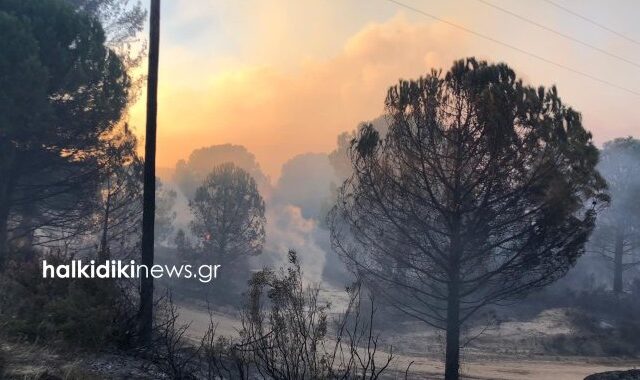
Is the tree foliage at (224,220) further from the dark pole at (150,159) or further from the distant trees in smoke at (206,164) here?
the distant trees in smoke at (206,164)

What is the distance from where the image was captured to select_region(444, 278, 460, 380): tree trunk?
11.9m

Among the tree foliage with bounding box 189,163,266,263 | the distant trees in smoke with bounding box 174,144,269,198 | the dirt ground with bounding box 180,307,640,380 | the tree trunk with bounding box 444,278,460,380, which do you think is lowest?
the dirt ground with bounding box 180,307,640,380

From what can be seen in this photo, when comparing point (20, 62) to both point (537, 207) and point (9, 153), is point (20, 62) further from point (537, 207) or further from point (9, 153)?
point (537, 207)

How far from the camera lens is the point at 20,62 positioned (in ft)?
43.2

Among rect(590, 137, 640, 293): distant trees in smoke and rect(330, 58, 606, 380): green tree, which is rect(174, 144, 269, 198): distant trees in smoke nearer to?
rect(590, 137, 640, 293): distant trees in smoke

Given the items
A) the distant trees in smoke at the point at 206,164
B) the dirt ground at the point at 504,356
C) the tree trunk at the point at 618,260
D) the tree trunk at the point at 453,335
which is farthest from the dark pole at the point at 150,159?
the distant trees in smoke at the point at 206,164

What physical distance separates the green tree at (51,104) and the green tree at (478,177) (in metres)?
9.38

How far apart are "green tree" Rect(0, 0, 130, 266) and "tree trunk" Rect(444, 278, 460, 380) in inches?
492

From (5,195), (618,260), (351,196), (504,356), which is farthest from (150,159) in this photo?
(618,260)

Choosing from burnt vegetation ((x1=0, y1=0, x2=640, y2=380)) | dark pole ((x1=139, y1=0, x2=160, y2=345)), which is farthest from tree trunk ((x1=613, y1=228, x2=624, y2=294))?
dark pole ((x1=139, y1=0, x2=160, y2=345))

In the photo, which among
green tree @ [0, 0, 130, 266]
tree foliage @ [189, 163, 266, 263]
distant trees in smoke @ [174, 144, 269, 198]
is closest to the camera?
green tree @ [0, 0, 130, 266]

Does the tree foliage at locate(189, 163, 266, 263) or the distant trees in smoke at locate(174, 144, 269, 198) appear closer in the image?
the tree foliage at locate(189, 163, 266, 263)

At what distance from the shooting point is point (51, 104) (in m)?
14.5

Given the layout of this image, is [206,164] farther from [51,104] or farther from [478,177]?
[478,177]
